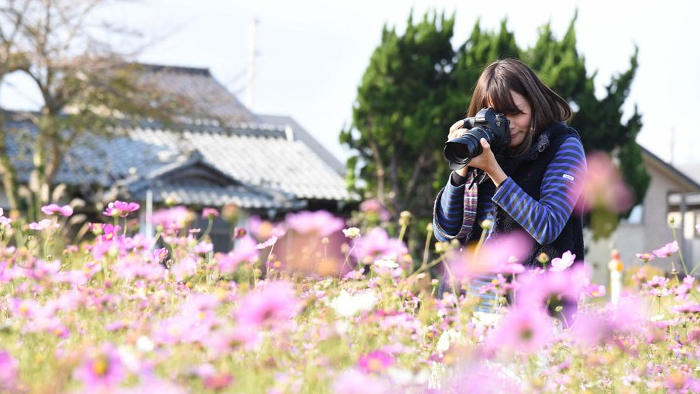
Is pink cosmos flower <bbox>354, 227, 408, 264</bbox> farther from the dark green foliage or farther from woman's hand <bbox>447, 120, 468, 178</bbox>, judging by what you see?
the dark green foliage

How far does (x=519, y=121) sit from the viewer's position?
2246mm

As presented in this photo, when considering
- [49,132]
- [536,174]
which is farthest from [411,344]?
[49,132]

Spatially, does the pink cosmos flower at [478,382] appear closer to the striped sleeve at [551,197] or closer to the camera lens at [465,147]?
the striped sleeve at [551,197]

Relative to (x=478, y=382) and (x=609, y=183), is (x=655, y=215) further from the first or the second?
(x=478, y=382)

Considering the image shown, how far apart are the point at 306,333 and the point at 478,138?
64 cm

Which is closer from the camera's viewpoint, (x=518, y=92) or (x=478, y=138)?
(x=478, y=138)

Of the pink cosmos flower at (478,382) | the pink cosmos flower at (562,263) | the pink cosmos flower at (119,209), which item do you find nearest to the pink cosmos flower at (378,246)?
the pink cosmos flower at (478,382)

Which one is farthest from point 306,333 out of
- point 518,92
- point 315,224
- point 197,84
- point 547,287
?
point 197,84

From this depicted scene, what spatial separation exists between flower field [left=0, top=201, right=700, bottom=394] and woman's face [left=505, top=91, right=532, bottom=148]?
0.29 meters

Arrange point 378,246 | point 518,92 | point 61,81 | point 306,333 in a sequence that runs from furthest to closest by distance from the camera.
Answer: point 61,81
point 518,92
point 306,333
point 378,246

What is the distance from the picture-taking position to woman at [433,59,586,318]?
2.11 meters

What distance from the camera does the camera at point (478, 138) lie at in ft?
6.84

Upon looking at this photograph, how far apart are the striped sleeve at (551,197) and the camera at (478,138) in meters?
0.12

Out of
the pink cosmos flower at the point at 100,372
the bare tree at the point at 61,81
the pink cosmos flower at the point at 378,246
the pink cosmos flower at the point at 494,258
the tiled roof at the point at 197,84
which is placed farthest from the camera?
the tiled roof at the point at 197,84
